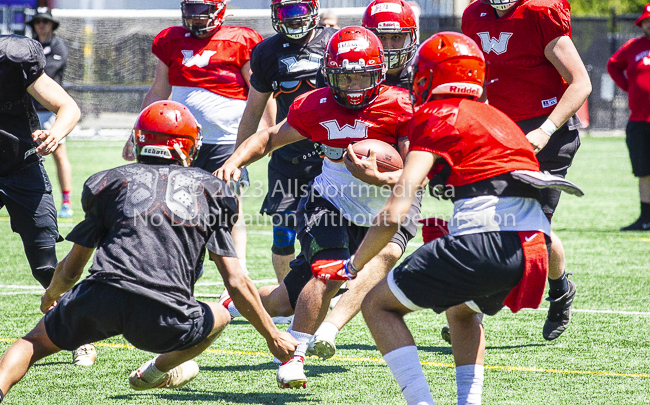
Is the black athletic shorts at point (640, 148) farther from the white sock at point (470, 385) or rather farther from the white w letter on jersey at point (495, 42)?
the white sock at point (470, 385)

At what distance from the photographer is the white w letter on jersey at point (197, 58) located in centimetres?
640

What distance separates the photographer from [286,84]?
5.61m

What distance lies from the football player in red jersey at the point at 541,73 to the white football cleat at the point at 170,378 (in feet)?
7.28

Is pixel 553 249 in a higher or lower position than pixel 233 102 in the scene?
lower

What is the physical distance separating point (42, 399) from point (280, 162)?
8.31 ft

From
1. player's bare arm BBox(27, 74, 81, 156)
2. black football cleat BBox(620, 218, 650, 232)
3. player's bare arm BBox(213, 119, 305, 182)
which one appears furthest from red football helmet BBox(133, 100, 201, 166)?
black football cleat BBox(620, 218, 650, 232)

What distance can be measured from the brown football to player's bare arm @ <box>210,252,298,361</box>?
38.8 inches

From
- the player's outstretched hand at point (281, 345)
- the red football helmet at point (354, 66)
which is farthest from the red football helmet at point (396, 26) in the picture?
the player's outstretched hand at point (281, 345)

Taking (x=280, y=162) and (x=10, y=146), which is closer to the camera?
(x=10, y=146)

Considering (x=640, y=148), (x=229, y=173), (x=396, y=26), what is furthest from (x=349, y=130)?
(x=640, y=148)

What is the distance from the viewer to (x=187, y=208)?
3.31 m

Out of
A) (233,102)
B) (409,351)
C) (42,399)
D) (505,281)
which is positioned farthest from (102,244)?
(233,102)

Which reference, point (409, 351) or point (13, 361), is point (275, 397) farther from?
point (13, 361)

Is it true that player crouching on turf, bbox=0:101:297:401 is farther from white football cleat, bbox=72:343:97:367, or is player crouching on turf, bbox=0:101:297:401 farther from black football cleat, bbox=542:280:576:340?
black football cleat, bbox=542:280:576:340
